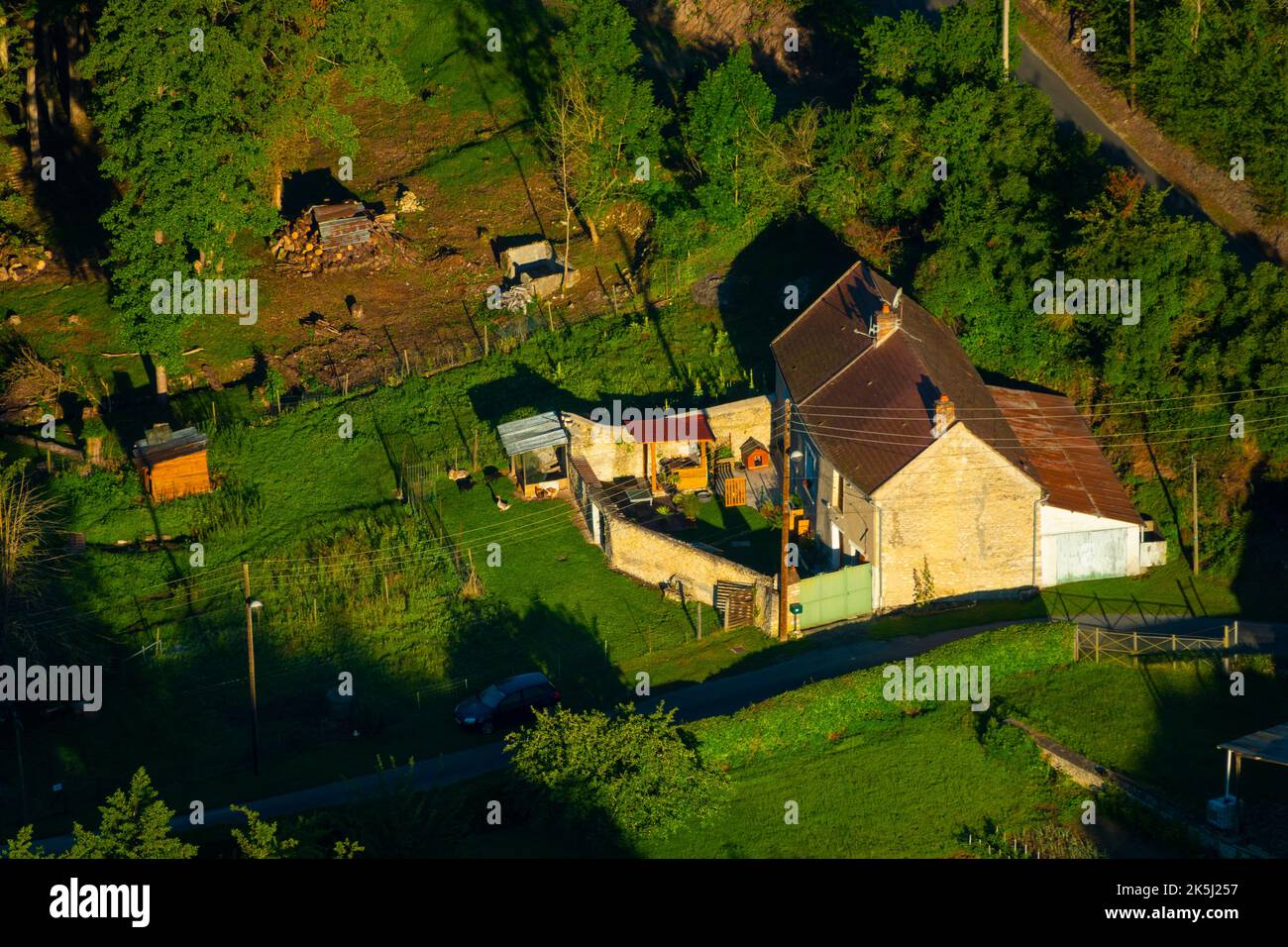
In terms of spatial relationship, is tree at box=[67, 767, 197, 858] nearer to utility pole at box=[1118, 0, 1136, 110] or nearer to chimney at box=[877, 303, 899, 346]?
chimney at box=[877, 303, 899, 346]

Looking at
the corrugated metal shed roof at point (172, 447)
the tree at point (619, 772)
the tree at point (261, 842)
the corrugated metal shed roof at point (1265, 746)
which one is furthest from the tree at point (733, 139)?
the tree at point (261, 842)

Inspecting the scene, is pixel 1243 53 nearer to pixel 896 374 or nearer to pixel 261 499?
pixel 896 374

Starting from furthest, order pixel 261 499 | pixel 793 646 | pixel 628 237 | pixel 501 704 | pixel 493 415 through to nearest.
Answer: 1. pixel 628 237
2. pixel 493 415
3. pixel 261 499
4. pixel 793 646
5. pixel 501 704

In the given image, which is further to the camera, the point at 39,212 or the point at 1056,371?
the point at 39,212

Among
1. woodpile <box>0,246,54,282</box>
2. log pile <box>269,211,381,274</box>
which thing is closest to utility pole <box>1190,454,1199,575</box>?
log pile <box>269,211,381,274</box>

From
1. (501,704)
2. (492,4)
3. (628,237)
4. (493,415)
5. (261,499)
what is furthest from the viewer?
(492,4)

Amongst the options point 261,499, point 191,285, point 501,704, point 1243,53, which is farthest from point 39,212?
point 1243,53

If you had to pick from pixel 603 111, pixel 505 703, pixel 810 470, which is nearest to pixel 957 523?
pixel 810 470
